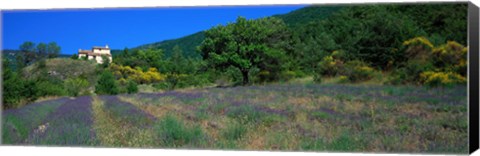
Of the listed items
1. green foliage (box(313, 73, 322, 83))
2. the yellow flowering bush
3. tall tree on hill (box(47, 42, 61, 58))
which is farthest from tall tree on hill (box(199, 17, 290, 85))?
tall tree on hill (box(47, 42, 61, 58))

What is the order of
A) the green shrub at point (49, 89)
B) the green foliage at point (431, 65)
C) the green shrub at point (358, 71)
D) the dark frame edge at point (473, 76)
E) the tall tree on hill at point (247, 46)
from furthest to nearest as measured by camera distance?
the green shrub at point (49, 89), the tall tree on hill at point (247, 46), the green shrub at point (358, 71), the green foliage at point (431, 65), the dark frame edge at point (473, 76)

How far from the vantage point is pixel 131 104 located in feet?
38.1

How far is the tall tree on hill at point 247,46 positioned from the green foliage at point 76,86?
2119 millimetres

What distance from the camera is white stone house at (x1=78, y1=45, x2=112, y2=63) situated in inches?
453

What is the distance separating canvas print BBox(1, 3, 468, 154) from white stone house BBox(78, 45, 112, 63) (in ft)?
0.08

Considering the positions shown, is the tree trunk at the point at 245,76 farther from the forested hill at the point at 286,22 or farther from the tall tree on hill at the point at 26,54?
the tall tree on hill at the point at 26,54

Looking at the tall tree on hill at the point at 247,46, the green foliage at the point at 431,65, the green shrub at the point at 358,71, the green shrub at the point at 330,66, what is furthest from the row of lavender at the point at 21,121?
the green foliage at the point at 431,65

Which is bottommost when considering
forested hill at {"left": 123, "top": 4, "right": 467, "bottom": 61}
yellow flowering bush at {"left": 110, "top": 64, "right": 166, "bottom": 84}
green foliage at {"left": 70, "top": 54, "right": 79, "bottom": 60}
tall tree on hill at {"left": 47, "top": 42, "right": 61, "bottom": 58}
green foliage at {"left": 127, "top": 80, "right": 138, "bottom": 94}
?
green foliage at {"left": 127, "top": 80, "right": 138, "bottom": 94}

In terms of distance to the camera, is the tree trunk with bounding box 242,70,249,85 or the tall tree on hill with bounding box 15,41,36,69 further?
the tall tree on hill with bounding box 15,41,36,69

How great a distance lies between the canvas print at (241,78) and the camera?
986cm

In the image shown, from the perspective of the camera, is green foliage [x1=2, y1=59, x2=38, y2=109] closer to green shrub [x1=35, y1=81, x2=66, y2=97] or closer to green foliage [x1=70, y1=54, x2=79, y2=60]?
green shrub [x1=35, y1=81, x2=66, y2=97]

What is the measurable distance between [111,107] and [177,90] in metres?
1.18

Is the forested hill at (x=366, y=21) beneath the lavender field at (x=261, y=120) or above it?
above

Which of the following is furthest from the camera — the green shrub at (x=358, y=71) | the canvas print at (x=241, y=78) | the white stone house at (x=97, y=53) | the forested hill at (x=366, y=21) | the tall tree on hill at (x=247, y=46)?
the white stone house at (x=97, y=53)
